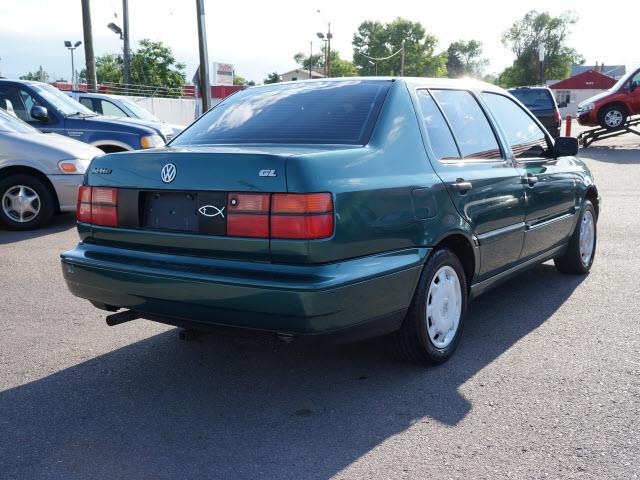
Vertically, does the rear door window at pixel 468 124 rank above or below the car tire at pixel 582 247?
above

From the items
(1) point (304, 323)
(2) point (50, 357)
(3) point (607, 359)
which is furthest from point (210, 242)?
(3) point (607, 359)

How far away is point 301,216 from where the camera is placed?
303 centimetres

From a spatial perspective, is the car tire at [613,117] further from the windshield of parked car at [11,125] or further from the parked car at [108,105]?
the windshield of parked car at [11,125]

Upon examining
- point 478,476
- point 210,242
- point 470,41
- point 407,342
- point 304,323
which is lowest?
point 478,476

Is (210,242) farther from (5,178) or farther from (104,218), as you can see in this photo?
(5,178)

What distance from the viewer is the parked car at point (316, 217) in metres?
3.06

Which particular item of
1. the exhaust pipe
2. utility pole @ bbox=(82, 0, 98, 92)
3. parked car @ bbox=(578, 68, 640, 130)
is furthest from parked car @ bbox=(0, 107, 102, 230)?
parked car @ bbox=(578, 68, 640, 130)

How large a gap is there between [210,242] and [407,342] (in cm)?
120

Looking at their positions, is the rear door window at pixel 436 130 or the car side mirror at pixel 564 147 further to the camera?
the car side mirror at pixel 564 147

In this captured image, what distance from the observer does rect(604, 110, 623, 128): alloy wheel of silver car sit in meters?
20.7

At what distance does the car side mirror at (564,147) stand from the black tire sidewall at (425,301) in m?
1.85

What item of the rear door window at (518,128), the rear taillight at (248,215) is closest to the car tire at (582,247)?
the rear door window at (518,128)

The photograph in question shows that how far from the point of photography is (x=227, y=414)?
10.8ft

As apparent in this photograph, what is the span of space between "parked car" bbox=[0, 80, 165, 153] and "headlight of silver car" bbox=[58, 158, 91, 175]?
7.05ft
